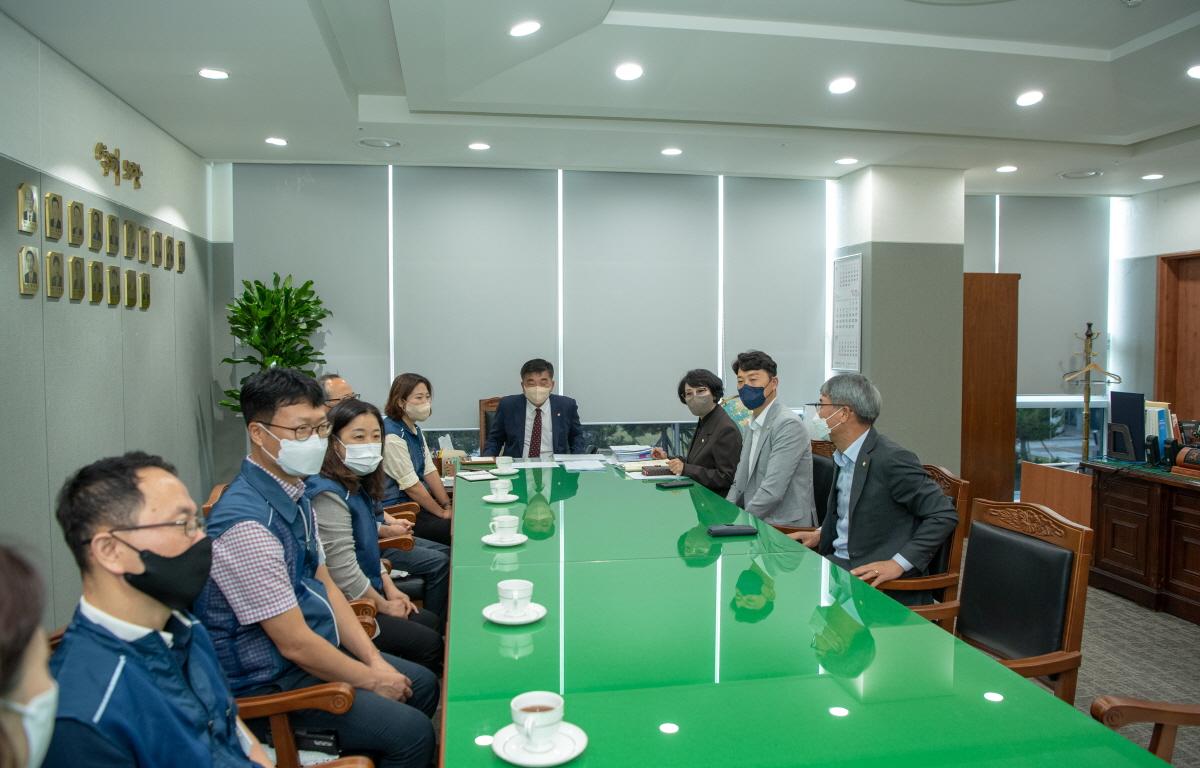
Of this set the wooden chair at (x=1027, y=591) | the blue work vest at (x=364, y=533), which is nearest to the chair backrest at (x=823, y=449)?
the wooden chair at (x=1027, y=591)

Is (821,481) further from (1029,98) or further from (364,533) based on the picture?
(1029,98)

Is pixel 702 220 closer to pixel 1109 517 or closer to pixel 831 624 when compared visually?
pixel 1109 517

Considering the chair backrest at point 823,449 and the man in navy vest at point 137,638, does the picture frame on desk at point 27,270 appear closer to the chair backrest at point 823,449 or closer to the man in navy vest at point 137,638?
the man in navy vest at point 137,638

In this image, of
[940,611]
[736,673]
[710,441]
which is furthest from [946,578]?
[710,441]

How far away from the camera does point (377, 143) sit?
5738mm

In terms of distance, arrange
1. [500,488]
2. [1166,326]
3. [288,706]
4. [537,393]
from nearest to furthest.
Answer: [288,706], [500,488], [537,393], [1166,326]

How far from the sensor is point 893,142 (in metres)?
5.81

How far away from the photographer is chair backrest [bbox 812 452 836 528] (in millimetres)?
4093

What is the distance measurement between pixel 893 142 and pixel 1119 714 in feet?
15.8

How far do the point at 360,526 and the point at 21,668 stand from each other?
2.07 meters

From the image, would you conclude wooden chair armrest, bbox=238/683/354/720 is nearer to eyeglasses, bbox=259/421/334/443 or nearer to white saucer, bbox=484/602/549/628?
white saucer, bbox=484/602/549/628

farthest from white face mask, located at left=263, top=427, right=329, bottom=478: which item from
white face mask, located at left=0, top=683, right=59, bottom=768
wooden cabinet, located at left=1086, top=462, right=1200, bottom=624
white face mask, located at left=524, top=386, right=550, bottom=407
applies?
wooden cabinet, located at left=1086, top=462, right=1200, bottom=624

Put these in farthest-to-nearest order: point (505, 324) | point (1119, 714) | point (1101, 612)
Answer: point (505, 324) → point (1101, 612) → point (1119, 714)

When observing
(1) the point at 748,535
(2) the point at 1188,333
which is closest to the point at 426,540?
(1) the point at 748,535
